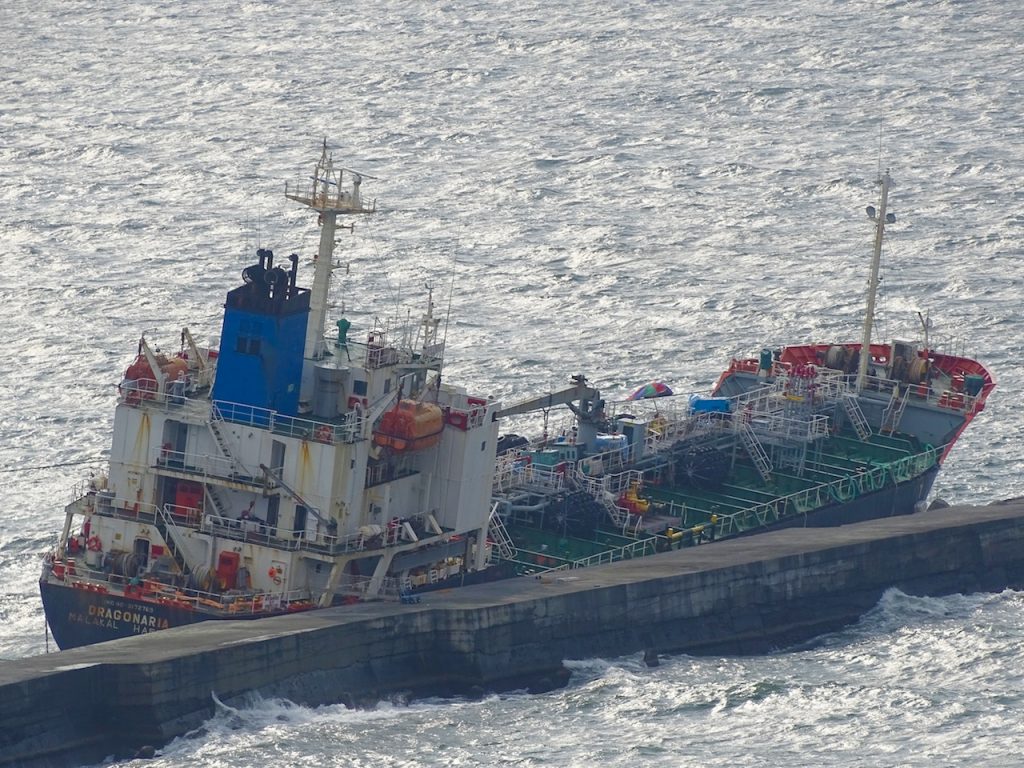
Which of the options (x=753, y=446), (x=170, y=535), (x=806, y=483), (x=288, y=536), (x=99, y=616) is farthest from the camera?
(x=753, y=446)

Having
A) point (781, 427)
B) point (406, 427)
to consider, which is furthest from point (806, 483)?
point (406, 427)

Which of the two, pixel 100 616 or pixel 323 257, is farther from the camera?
pixel 323 257

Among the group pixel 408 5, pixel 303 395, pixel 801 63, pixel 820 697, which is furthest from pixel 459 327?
pixel 408 5

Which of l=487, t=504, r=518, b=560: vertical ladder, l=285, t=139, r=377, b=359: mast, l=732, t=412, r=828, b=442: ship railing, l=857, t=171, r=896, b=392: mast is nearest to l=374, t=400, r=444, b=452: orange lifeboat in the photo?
l=285, t=139, r=377, b=359: mast

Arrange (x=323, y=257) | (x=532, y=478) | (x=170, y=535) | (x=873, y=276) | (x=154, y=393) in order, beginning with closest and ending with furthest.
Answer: (x=170, y=535) → (x=154, y=393) → (x=323, y=257) → (x=532, y=478) → (x=873, y=276)

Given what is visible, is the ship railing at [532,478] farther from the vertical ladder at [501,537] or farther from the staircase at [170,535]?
the staircase at [170,535]

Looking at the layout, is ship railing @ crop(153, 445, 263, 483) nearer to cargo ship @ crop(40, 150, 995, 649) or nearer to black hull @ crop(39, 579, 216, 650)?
cargo ship @ crop(40, 150, 995, 649)

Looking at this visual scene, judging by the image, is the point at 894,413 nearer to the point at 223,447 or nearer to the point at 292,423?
the point at 292,423

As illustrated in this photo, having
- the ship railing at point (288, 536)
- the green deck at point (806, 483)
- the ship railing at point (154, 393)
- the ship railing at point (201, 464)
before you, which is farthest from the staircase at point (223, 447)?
the green deck at point (806, 483)
